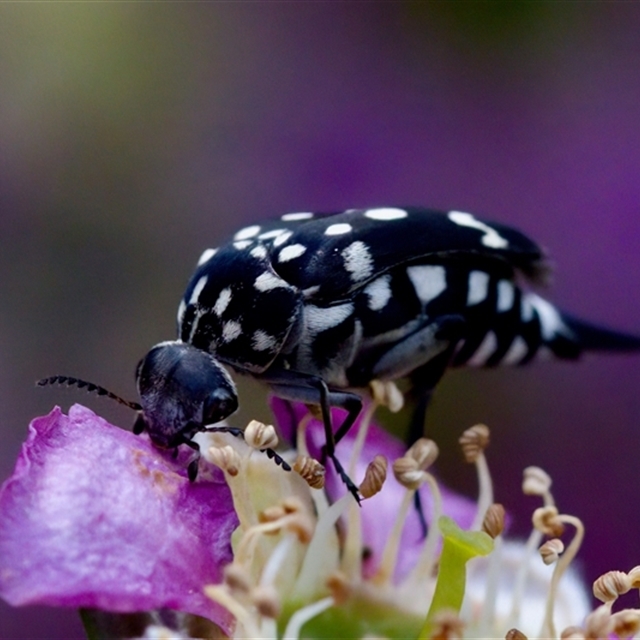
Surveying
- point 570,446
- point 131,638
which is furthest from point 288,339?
point 570,446

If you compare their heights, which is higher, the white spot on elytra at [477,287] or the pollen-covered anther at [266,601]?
the white spot on elytra at [477,287]

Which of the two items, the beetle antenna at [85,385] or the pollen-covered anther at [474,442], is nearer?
the beetle antenna at [85,385]

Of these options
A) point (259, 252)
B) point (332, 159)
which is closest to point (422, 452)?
point (259, 252)

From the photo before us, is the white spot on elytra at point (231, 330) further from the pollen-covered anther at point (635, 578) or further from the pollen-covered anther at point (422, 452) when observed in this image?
the pollen-covered anther at point (635, 578)

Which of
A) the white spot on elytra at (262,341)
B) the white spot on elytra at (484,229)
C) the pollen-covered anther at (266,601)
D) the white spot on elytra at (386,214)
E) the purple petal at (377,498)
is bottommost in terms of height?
the purple petal at (377,498)

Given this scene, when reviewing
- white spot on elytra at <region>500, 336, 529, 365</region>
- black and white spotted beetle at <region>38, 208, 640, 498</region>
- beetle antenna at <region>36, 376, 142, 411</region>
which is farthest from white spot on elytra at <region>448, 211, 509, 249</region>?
beetle antenna at <region>36, 376, 142, 411</region>

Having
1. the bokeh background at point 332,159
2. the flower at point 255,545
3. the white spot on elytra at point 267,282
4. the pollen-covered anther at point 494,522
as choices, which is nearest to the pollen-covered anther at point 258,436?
the flower at point 255,545

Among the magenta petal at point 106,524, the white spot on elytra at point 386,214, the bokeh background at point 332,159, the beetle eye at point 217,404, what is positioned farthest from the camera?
the bokeh background at point 332,159
